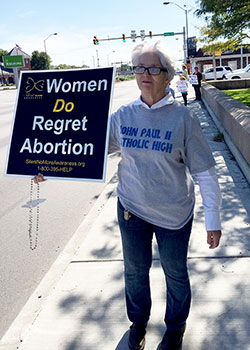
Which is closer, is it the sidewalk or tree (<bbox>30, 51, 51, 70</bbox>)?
the sidewalk

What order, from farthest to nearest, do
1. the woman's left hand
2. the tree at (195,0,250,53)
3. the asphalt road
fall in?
the tree at (195,0,250,53) < the asphalt road < the woman's left hand

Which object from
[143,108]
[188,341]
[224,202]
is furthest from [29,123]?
[224,202]

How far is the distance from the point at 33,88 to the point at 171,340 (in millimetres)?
2036

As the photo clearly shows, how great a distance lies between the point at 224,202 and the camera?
516cm

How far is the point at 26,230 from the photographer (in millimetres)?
5004

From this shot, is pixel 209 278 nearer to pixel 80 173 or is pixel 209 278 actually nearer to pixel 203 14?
pixel 80 173

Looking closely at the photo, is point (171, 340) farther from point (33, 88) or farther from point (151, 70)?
point (33, 88)

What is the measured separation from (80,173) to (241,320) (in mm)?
1591

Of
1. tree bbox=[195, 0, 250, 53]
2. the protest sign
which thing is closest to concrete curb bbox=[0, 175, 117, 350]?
tree bbox=[195, 0, 250, 53]

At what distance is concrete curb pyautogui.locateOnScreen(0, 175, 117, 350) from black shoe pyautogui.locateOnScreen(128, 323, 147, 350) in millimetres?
815

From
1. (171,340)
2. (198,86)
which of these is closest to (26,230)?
(171,340)

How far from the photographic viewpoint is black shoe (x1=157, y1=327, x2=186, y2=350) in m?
2.46

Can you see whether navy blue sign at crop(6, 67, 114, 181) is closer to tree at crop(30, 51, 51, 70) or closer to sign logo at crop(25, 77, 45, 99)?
sign logo at crop(25, 77, 45, 99)

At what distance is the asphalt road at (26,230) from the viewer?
3.60m
